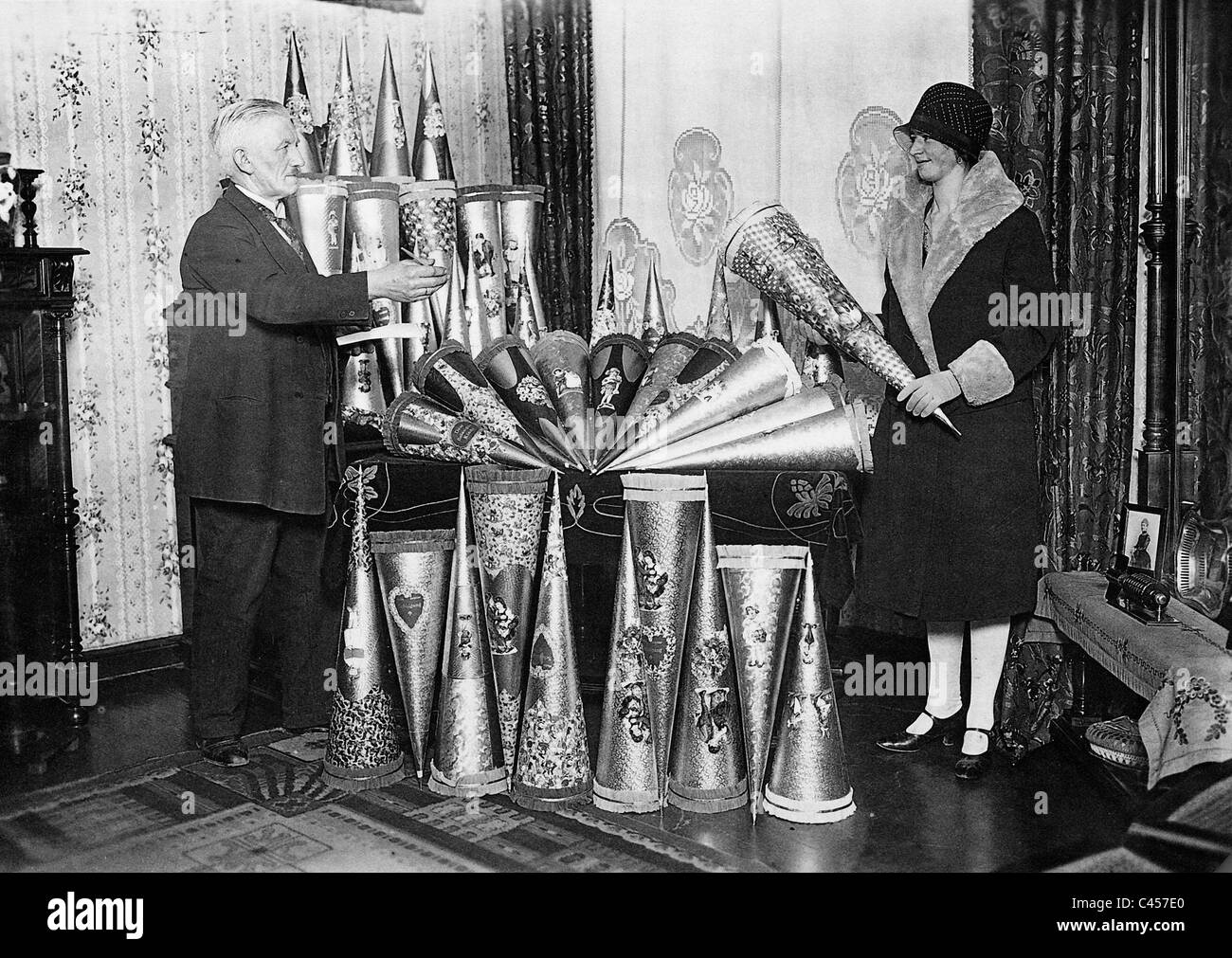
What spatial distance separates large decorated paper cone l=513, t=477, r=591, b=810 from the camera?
2.77 metres

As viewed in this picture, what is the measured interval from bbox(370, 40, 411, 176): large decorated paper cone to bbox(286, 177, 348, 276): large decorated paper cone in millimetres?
493

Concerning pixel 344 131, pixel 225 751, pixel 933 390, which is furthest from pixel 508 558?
pixel 344 131

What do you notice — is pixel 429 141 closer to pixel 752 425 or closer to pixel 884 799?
pixel 752 425

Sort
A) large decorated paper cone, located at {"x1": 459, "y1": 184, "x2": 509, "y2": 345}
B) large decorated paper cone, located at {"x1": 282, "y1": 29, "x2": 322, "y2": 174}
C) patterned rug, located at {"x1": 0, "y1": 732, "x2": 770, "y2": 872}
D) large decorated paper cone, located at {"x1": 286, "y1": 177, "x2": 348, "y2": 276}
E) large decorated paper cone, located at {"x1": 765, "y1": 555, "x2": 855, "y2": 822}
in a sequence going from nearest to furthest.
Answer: patterned rug, located at {"x1": 0, "y1": 732, "x2": 770, "y2": 872}, large decorated paper cone, located at {"x1": 765, "y1": 555, "x2": 855, "y2": 822}, large decorated paper cone, located at {"x1": 286, "y1": 177, "x2": 348, "y2": 276}, large decorated paper cone, located at {"x1": 459, "y1": 184, "x2": 509, "y2": 345}, large decorated paper cone, located at {"x1": 282, "y1": 29, "x2": 322, "y2": 174}

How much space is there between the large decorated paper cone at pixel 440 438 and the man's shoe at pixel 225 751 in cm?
85

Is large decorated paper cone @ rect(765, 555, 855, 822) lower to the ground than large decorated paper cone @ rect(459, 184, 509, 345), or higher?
lower

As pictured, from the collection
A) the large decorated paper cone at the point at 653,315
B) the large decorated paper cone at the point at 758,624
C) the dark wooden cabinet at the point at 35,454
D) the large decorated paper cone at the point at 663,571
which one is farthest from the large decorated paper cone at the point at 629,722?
the dark wooden cabinet at the point at 35,454

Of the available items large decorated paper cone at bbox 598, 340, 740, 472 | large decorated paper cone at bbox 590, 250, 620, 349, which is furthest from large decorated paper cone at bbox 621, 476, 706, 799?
large decorated paper cone at bbox 590, 250, 620, 349

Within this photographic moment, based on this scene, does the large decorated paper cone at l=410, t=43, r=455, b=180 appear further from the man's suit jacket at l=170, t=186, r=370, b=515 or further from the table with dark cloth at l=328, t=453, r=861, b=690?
the table with dark cloth at l=328, t=453, r=861, b=690

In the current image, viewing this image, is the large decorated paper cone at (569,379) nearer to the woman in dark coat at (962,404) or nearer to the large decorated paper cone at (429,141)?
the woman in dark coat at (962,404)

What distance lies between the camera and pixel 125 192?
3814 millimetres

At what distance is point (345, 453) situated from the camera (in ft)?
11.2

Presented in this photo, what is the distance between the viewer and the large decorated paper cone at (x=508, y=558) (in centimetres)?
278

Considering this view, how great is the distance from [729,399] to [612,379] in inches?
14.3
